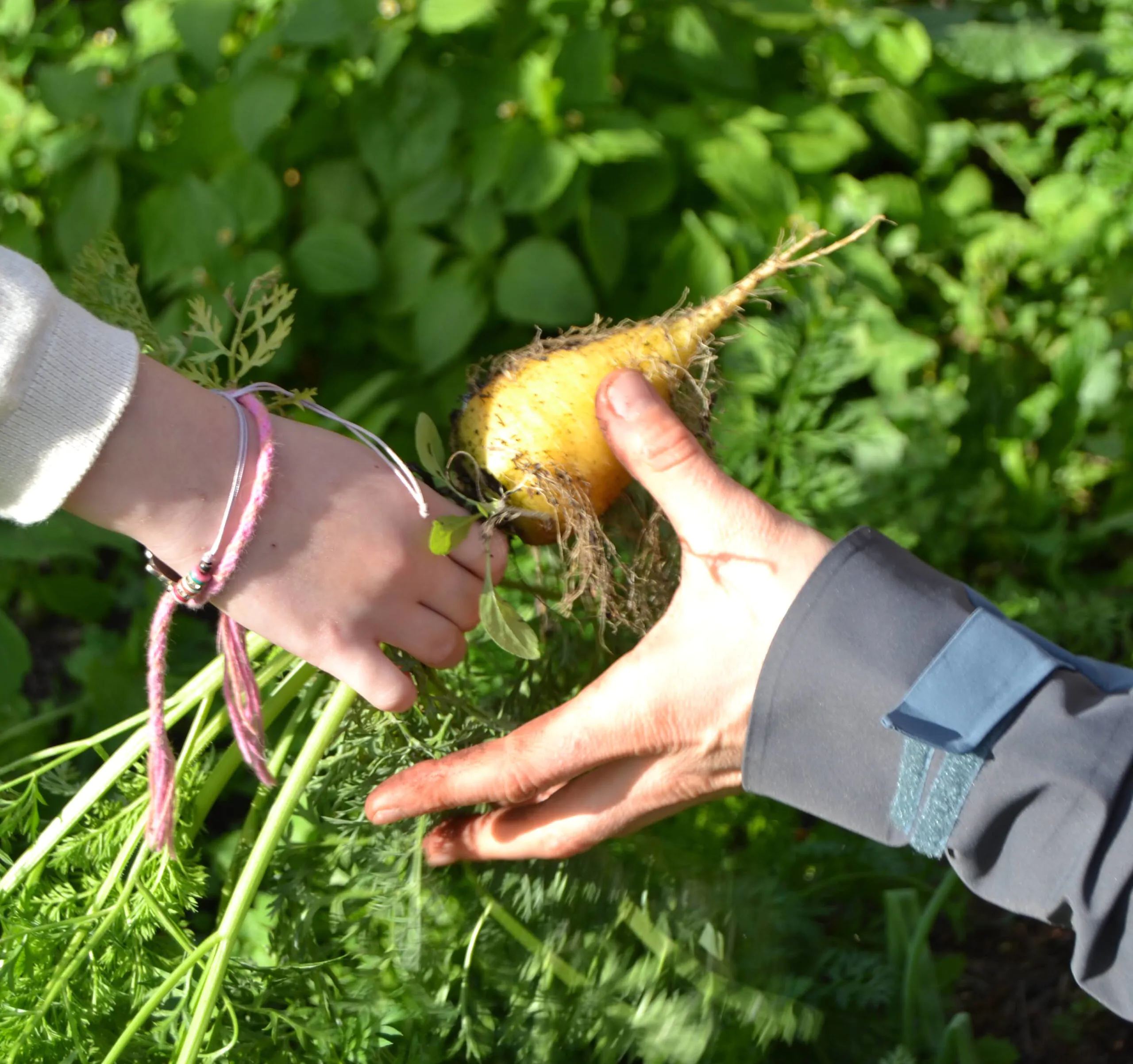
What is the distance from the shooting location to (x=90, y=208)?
6.76 feet

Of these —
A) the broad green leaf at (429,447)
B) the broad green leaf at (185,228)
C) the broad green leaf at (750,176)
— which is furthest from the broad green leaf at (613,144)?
the broad green leaf at (429,447)

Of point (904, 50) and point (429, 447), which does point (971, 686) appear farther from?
point (904, 50)

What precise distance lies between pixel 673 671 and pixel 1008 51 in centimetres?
182

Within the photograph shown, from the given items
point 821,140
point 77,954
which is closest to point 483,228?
point 821,140

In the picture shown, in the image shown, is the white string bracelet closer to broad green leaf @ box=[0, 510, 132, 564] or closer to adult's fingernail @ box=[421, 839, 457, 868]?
adult's fingernail @ box=[421, 839, 457, 868]

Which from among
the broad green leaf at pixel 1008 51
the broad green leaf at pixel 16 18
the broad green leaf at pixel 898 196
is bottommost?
the broad green leaf at pixel 898 196

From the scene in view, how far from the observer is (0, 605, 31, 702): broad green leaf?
1748 mm

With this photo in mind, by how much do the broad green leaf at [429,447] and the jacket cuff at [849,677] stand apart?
1.42 feet

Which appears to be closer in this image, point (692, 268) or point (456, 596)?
point (456, 596)

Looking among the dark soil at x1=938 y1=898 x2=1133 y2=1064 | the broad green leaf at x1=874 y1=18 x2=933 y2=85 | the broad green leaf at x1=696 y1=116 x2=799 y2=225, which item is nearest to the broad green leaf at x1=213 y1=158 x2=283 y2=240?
the broad green leaf at x1=696 y1=116 x2=799 y2=225

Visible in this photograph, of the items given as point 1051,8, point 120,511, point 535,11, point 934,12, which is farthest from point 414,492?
point 1051,8

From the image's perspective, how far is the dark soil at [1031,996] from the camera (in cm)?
165

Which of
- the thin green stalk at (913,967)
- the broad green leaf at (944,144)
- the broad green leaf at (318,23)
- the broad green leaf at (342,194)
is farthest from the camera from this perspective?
the broad green leaf at (944,144)

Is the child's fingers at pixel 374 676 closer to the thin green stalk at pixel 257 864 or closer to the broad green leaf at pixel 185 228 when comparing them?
the thin green stalk at pixel 257 864
